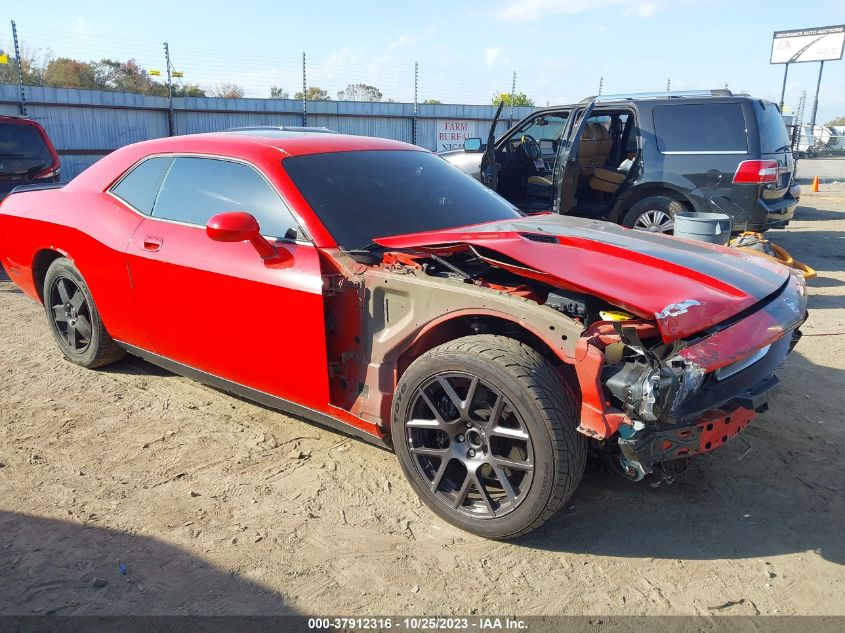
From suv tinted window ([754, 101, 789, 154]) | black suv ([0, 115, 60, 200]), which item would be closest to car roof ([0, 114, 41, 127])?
black suv ([0, 115, 60, 200])

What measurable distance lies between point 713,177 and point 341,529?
632 cm

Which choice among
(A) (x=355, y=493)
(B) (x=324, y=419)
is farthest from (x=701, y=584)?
(B) (x=324, y=419)

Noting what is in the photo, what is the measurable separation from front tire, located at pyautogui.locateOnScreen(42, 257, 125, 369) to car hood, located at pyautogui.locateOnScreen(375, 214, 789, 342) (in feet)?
7.66

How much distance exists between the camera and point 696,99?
7.68 meters

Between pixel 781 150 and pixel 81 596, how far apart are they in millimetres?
7996

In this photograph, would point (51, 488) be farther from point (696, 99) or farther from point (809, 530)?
point (696, 99)

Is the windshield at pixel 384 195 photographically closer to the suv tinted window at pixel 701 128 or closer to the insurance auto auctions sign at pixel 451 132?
the suv tinted window at pixel 701 128

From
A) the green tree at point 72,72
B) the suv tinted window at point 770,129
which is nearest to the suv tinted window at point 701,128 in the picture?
the suv tinted window at point 770,129

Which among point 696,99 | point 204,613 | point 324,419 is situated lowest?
point 204,613

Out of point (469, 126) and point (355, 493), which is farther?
point (469, 126)

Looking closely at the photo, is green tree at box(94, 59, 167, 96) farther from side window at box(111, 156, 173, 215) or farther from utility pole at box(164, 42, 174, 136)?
side window at box(111, 156, 173, 215)

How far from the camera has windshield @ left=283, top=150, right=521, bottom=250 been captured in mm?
3332

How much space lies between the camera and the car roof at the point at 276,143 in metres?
3.67

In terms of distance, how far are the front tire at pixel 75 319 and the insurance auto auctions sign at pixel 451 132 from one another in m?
15.8
